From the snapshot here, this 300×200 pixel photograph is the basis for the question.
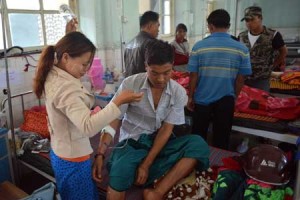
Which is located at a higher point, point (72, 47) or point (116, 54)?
point (72, 47)

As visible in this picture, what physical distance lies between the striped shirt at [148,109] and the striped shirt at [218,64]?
0.65 m

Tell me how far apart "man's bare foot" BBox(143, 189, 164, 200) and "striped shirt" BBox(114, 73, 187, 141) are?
359mm

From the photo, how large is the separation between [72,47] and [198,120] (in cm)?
155

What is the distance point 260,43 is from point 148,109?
5.82ft

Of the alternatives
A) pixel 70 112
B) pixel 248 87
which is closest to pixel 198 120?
pixel 248 87

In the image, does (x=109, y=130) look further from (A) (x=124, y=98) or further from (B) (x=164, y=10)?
(B) (x=164, y=10)

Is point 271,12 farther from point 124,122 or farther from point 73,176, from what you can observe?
point 73,176

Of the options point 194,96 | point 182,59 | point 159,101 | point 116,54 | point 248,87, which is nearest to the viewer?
point 159,101

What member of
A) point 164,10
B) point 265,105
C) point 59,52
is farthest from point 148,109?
point 164,10

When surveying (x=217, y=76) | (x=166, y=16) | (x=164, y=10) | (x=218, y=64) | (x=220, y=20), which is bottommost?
(x=217, y=76)

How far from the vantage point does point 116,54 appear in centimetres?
396

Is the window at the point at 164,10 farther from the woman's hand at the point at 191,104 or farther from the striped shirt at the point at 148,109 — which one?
the striped shirt at the point at 148,109

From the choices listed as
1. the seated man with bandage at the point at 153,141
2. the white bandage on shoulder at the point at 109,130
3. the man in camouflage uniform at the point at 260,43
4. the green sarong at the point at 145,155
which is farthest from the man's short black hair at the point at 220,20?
the white bandage on shoulder at the point at 109,130

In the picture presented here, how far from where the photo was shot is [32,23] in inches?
120
